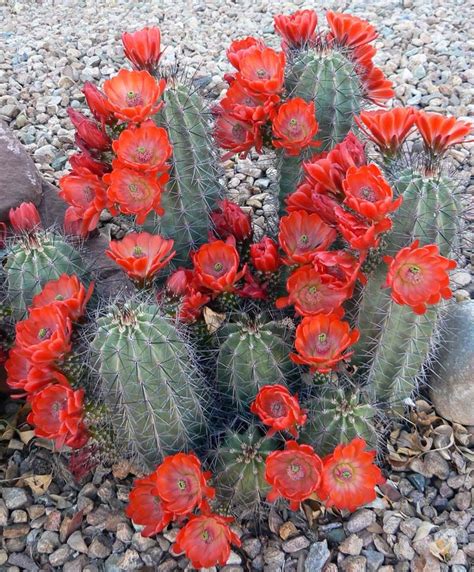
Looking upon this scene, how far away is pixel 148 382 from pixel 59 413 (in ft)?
0.81

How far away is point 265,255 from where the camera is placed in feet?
6.72

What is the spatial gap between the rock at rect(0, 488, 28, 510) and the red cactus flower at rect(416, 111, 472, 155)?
5.21ft

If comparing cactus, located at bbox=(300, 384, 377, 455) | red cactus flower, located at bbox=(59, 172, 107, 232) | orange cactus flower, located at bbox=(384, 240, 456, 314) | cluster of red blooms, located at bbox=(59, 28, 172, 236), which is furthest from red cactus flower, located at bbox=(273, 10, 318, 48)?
cactus, located at bbox=(300, 384, 377, 455)

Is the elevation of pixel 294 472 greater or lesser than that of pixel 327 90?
lesser

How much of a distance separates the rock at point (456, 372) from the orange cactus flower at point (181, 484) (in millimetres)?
920

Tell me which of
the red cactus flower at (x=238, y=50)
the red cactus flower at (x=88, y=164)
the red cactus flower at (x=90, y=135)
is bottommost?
the red cactus flower at (x=88, y=164)

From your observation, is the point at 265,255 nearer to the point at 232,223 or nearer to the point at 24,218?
the point at 232,223

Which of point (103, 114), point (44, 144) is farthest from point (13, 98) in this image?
point (103, 114)

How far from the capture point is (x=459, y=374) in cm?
233

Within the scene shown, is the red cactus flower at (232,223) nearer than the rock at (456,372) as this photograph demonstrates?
Yes

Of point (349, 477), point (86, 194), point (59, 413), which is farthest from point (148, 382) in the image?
point (86, 194)

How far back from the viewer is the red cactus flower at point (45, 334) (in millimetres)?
1771

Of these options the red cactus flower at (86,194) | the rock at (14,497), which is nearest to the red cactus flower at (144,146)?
the red cactus flower at (86,194)

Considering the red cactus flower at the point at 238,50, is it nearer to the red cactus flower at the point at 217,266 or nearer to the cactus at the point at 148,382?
the red cactus flower at the point at 217,266
